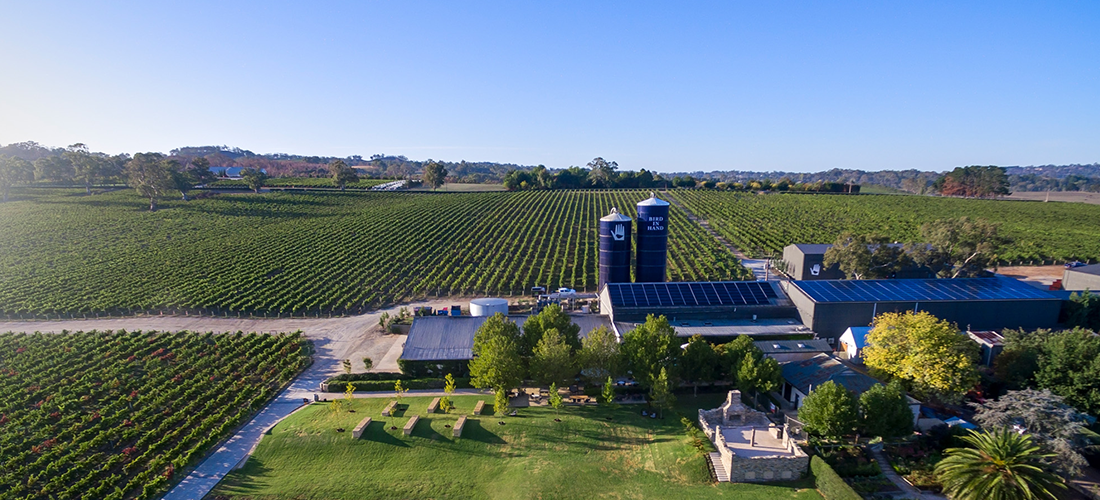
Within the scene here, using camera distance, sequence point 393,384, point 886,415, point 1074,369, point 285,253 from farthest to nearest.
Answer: point 285,253, point 393,384, point 1074,369, point 886,415

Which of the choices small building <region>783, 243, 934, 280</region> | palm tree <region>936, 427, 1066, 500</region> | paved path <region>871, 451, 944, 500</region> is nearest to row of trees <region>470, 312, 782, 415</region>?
paved path <region>871, 451, 944, 500</region>

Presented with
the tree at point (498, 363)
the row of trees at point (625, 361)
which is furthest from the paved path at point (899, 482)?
the tree at point (498, 363)

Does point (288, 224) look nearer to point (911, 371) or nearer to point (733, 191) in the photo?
point (911, 371)

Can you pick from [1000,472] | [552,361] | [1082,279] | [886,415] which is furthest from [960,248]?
[552,361]

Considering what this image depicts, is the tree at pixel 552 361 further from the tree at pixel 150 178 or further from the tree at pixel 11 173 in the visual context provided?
the tree at pixel 11 173

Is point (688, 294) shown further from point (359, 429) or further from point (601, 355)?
point (359, 429)

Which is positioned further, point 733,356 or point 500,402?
point 733,356
